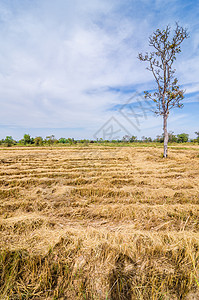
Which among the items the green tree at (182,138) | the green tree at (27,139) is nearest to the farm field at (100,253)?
the green tree at (27,139)

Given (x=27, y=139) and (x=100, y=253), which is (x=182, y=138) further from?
(x=100, y=253)

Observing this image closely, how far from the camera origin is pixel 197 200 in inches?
120

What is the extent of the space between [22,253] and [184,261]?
1979 mm

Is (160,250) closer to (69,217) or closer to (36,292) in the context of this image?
(36,292)

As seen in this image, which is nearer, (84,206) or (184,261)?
(184,261)

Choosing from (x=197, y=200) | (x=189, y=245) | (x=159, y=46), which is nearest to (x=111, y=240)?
(x=189, y=245)

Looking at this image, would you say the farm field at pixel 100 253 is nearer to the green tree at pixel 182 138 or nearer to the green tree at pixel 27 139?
the green tree at pixel 27 139

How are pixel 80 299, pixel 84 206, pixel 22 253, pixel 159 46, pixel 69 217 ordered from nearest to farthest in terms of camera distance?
pixel 80 299 < pixel 22 253 < pixel 69 217 < pixel 84 206 < pixel 159 46

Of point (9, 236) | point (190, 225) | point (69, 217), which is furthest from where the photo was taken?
point (69, 217)

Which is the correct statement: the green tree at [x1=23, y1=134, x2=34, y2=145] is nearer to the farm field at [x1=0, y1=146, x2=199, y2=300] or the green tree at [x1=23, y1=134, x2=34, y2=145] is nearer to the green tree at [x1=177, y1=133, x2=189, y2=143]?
the farm field at [x1=0, y1=146, x2=199, y2=300]

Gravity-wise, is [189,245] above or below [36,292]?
above

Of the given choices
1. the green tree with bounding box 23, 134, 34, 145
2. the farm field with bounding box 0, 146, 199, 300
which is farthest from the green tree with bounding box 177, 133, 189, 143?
the farm field with bounding box 0, 146, 199, 300

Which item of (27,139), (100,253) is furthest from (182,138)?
(100,253)

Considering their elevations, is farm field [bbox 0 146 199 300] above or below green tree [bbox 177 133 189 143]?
below
